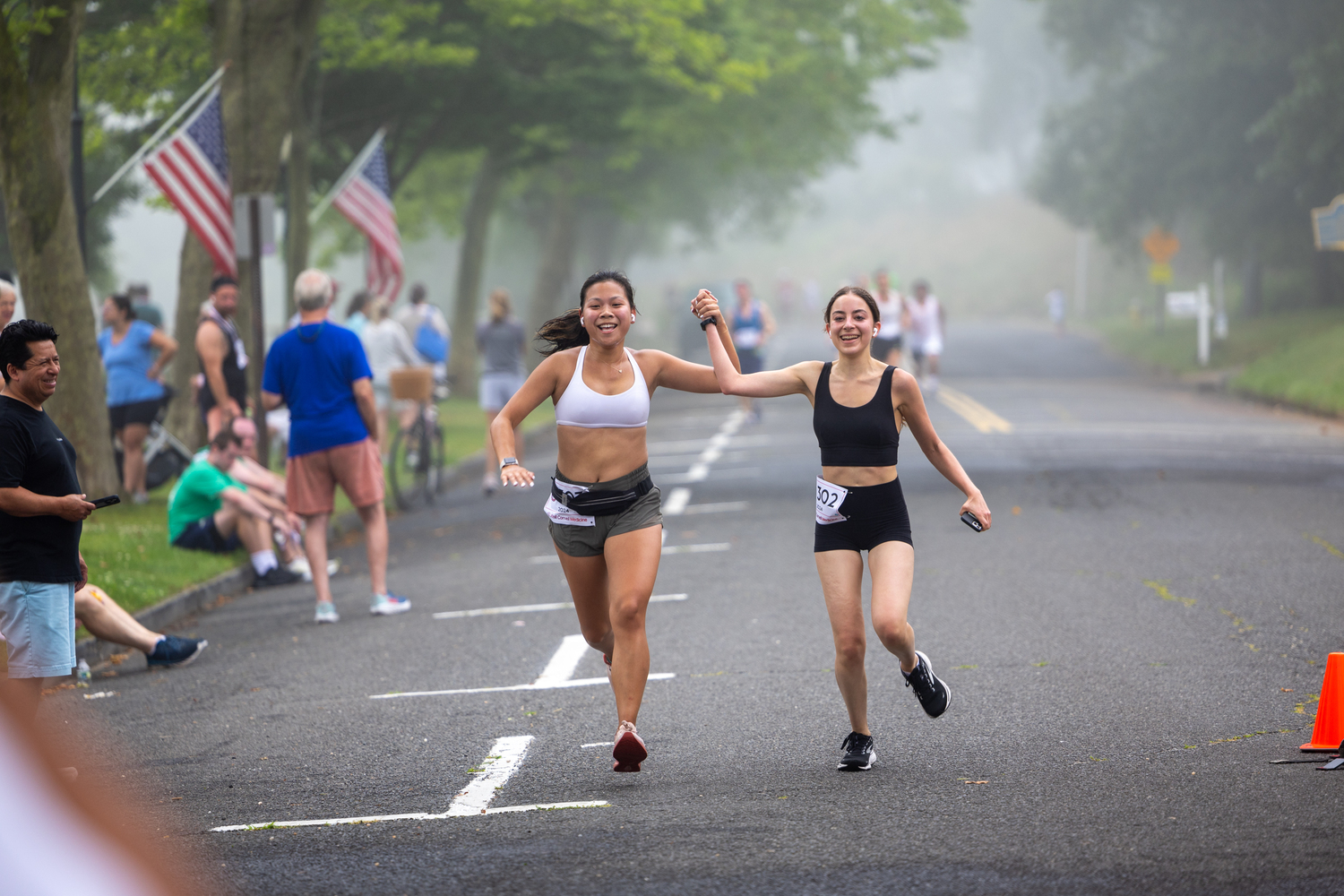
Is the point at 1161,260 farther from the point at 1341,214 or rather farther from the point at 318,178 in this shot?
the point at 318,178

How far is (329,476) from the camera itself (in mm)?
9820

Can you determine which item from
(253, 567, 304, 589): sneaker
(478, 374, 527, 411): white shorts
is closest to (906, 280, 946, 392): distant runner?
(478, 374, 527, 411): white shorts

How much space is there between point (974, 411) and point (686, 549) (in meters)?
12.7

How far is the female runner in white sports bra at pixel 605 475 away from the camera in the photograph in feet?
19.3

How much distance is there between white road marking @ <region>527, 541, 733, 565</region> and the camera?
11.8 metres

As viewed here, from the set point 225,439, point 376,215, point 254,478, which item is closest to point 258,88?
point 376,215

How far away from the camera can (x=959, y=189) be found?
347 feet

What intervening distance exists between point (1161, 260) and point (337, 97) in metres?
24.6

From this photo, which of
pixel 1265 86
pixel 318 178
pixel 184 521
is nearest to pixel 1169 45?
pixel 1265 86

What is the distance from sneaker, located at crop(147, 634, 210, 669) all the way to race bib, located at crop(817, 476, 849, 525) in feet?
14.3

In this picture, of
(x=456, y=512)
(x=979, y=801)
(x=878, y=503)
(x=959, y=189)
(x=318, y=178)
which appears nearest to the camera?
(x=979, y=801)

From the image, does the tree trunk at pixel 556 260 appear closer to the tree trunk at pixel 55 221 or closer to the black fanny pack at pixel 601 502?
the tree trunk at pixel 55 221

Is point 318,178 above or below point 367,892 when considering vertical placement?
above

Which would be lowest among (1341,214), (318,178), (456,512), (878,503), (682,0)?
(456,512)
